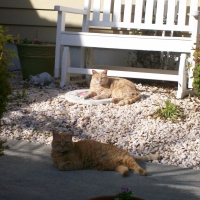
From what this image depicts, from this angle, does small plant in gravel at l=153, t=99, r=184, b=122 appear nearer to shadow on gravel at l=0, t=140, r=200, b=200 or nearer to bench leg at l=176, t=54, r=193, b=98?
bench leg at l=176, t=54, r=193, b=98

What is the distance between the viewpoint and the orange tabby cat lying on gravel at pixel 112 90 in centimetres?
568

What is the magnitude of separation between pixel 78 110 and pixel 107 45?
4.11 feet

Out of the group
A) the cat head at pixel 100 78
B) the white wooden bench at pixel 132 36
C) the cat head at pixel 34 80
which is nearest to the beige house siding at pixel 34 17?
the white wooden bench at pixel 132 36

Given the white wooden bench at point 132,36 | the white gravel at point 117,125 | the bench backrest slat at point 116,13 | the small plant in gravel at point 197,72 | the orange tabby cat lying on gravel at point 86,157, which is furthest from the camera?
the bench backrest slat at point 116,13

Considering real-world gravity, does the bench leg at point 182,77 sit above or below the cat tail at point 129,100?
above

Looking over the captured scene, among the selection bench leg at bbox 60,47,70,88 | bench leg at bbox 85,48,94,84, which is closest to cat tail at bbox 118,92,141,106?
bench leg at bbox 60,47,70,88

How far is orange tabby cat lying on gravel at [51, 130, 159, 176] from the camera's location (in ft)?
13.0

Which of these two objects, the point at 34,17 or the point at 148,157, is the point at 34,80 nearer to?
the point at 34,17

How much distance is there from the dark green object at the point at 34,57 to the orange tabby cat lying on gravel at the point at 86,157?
10.3 ft

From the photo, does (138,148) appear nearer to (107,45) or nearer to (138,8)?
(107,45)

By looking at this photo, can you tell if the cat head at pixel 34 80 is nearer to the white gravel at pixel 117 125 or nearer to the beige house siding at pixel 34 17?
the white gravel at pixel 117 125

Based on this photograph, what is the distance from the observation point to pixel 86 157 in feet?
13.1

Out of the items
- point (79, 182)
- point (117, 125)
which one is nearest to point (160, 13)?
point (117, 125)

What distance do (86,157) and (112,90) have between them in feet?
Result: 6.42
